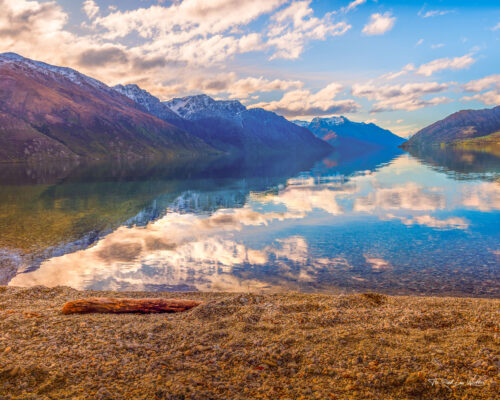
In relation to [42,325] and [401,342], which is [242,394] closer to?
[401,342]

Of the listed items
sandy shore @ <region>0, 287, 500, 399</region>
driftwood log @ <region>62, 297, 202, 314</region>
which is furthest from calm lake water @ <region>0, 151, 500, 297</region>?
sandy shore @ <region>0, 287, 500, 399</region>

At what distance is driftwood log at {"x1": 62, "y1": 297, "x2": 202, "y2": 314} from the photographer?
15.1 meters

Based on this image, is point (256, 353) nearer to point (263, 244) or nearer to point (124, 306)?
point (124, 306)

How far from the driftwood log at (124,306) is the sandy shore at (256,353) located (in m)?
0.65

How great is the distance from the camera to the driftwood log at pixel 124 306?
15078 millimetres

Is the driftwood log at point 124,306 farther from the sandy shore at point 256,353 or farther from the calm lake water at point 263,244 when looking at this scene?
the calm lake water at point 263,244

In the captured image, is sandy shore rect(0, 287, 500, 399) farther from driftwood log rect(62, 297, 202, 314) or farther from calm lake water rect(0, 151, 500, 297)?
calm lake water rect(0, 151, 500, 297)

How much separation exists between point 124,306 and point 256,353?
24.8 ft

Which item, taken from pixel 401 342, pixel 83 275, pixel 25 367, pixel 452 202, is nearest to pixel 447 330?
pixel 401 342

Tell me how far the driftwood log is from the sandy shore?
2.13 ft

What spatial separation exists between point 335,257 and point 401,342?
608 inches

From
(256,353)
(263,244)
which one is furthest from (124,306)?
(263,244)

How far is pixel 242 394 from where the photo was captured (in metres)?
8.88

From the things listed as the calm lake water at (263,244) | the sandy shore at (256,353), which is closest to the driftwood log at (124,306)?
the sandy shore at (256,353)
